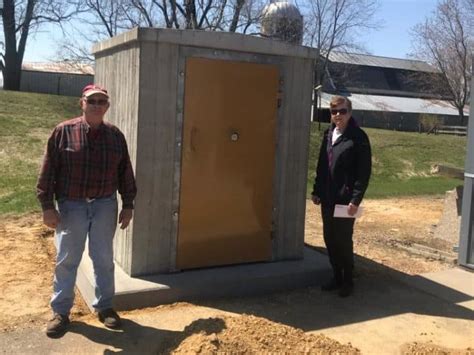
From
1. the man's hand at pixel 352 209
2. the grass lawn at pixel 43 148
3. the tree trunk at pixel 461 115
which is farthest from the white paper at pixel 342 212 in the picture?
the tree trunk at pixel 461 115

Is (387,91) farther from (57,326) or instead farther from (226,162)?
(57,326)

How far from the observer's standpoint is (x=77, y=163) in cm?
412

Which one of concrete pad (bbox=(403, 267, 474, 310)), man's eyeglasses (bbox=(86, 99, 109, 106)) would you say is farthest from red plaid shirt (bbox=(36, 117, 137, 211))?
concrete pad (bbox=(403, 267, 474, 310))

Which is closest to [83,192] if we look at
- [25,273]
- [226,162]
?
[226,162]

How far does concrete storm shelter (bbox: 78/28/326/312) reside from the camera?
16.8 ft

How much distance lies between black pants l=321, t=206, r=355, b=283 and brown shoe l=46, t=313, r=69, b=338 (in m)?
2.46

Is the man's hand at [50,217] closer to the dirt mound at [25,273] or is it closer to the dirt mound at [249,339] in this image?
the dirt mound at [25,273]

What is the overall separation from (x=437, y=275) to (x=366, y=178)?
6.34 ft

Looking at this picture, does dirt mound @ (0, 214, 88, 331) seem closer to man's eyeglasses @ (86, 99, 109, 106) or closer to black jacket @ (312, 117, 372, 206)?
man's eyeglasses @ (86, 99, 109, 106)

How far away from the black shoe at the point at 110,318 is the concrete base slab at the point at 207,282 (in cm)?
29

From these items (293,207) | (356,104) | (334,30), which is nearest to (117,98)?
(293,207)

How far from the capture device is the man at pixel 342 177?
5055 mm

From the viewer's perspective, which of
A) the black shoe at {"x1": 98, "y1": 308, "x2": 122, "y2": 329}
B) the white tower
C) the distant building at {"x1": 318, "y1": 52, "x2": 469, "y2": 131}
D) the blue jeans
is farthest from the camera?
the distant building at {"x1": 318, "y1": 52, "x2": 469, "y2": 131}

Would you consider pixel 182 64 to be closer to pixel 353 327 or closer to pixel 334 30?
pixel 353 327
